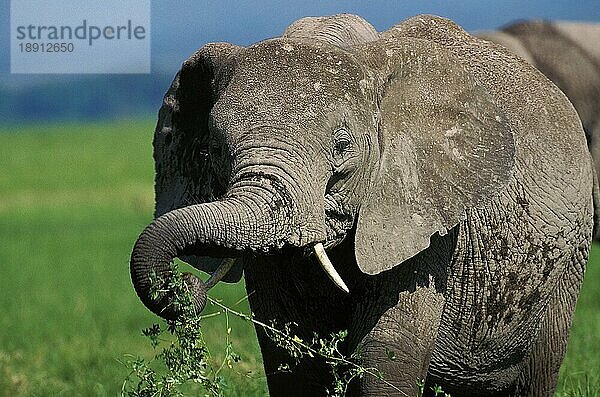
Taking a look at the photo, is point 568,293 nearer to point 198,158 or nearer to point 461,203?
point 461,203

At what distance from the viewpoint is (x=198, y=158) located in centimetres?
561

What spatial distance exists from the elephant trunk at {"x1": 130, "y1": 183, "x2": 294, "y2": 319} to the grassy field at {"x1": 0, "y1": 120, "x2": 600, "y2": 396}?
3.01ft

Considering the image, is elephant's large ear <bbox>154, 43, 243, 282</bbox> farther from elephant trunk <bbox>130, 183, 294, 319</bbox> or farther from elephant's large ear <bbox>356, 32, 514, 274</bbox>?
elephant trunk <bbox>130, 183, 294, 319</bbox>

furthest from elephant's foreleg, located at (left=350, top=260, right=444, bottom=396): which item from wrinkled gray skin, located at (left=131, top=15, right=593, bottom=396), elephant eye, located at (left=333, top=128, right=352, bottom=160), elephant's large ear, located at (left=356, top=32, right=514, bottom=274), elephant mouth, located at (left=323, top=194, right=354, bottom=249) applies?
elephant eye, located at (left=333, top=128, right=352, bottom=160)

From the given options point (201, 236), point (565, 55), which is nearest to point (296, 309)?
point (201, 236)

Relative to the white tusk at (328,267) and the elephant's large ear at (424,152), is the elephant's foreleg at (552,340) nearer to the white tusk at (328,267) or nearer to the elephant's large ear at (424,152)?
the elephant's large ear at (424,152)

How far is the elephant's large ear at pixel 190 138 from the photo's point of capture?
5363 millimetres

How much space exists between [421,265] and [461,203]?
272 millimetres

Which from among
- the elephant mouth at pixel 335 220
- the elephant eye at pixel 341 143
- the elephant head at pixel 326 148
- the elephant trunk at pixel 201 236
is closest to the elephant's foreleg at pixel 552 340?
the elephant head at pixel 326 148

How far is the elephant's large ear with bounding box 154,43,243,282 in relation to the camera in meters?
5.36

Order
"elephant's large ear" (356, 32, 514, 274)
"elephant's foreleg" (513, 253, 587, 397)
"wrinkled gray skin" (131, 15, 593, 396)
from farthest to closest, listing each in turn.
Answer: "elephant's foreleg" (513, 253, 587, 397) → "elephant's large ear" (356, 32, 514, 274) → "wrinkled gray skin" (131, 15, 593, 396)

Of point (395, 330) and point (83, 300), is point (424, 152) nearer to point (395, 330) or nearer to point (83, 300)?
point (395, 330)

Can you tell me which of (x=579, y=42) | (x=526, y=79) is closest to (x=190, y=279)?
(x=526, y=79)

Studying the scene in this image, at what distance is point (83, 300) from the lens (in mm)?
14617
